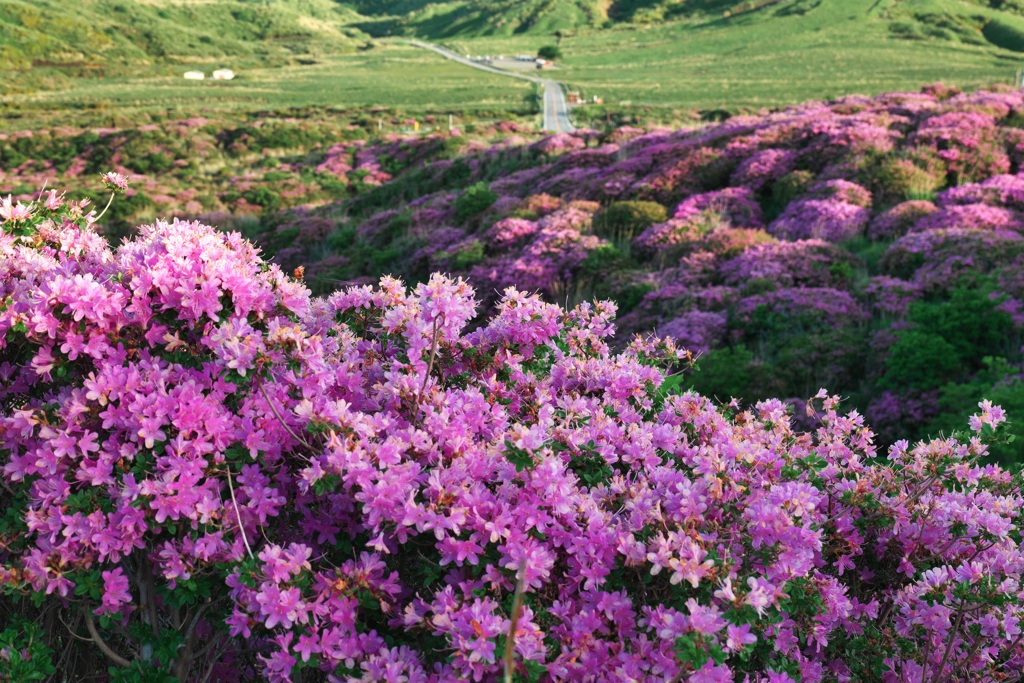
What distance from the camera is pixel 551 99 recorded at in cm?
6706

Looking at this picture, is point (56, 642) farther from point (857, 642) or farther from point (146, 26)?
point (146, 26)

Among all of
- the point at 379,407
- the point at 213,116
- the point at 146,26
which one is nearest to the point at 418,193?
the point at 379,407

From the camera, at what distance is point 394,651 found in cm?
213

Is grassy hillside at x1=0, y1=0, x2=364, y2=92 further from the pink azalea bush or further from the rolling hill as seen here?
the pink azalea bush

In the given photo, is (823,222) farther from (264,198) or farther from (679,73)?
(679,73)

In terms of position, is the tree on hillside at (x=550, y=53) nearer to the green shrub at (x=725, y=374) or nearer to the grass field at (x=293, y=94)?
the grass field at (x=293, y=94)

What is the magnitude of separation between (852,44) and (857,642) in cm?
10923

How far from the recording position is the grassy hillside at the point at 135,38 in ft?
339

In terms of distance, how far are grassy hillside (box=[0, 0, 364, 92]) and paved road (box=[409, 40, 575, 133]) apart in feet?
115

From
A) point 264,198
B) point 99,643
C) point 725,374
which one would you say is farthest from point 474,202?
point 99,643

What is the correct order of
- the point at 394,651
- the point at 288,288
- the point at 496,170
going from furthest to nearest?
the point at 496,170 < the point at 288,288 < the point at 394,651

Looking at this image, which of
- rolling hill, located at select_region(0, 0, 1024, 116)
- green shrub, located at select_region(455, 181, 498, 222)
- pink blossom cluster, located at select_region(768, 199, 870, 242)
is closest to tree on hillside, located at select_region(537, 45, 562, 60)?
rolling hill, located at select_region(0, 0, 1024, 116)

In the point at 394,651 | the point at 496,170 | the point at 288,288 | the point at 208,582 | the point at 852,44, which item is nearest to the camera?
the point at 394,651

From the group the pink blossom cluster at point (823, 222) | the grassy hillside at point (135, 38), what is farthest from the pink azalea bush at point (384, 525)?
the grassy hillside at point (135, 38)
